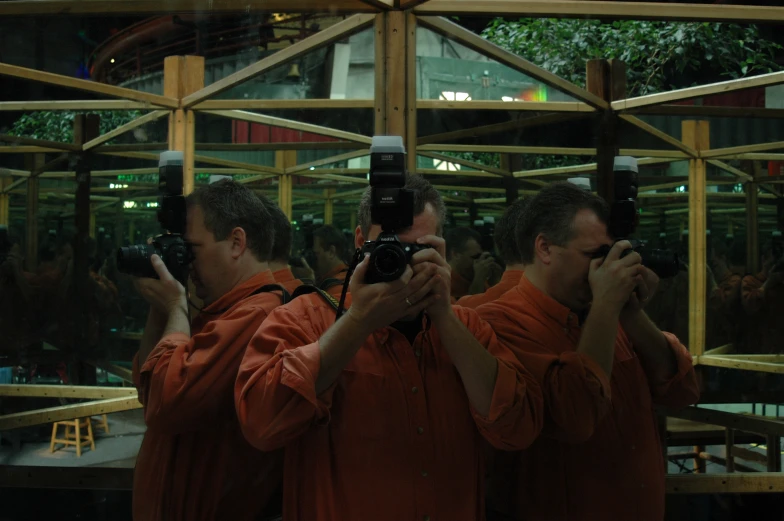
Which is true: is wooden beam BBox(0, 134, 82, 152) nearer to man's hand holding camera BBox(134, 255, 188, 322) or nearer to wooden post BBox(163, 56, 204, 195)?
wooden post BBox(163, 56, 204, 195)

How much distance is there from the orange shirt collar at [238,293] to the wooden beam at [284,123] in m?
0.64

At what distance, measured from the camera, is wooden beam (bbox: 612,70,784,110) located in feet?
8.27

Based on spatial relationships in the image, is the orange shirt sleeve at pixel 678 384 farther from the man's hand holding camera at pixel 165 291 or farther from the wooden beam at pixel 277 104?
the man's hand holding camera at pixel 165 291

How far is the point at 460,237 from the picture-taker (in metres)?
2.55

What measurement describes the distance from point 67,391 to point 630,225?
5.66 ft

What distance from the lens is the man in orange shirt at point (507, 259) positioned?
2309 mm

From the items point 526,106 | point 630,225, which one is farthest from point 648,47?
point 630,225

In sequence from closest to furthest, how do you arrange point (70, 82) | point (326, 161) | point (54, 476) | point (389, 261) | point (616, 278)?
point (389, 261) → point (616, 278) → point (70, 82) → point (54, 476) → point (326, 161)

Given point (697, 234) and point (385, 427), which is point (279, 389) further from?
point (697, 234)

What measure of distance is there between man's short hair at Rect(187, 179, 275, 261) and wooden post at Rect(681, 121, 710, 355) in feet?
4.02

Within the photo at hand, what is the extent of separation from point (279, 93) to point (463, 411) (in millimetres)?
1233

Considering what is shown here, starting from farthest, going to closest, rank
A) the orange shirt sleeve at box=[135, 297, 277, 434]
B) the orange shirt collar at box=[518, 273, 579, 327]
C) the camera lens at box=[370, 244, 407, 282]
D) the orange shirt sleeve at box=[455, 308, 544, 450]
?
1. the orange shirt collar at box=[518, 273, 579, 327]
2. the orange shirt sleeve at box=[135, 297, 277, 434]
3. the orange shirt sleeve at box=[455, 308, 544, 450]
4. the camera lens at box=[370, 244, 407, 282]

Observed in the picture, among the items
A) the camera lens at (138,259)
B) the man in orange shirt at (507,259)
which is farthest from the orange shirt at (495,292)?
the camera lens at (138,259)

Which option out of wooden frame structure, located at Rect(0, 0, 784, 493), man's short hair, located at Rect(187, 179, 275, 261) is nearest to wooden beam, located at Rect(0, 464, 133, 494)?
wooden frame structure, located at Rect(0, 0, 784, 493)
